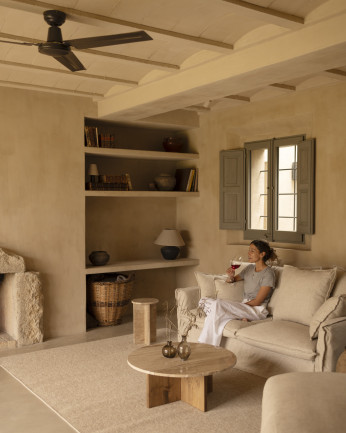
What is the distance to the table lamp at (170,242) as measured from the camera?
6.75 metres

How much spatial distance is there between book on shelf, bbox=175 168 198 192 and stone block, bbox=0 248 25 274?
2.51m

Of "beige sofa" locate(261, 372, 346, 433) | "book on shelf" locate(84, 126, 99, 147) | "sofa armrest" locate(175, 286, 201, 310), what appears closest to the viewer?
"beige sofa" locate(261, 372, 346, 433)

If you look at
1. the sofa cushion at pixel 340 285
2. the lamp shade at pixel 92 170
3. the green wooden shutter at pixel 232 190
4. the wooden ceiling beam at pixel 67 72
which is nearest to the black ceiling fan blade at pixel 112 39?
the wooden ceiling beam at pixel 67 72

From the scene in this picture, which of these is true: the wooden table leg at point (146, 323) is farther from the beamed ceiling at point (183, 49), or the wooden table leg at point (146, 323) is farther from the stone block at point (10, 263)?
the beamed ceiling at point (183, 49)

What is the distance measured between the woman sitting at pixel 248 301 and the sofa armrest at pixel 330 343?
3.14 ft

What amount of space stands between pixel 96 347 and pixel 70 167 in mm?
2087

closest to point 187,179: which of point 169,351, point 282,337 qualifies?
point 282,337

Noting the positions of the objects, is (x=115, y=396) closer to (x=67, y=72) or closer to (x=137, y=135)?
(x=67, y=72)

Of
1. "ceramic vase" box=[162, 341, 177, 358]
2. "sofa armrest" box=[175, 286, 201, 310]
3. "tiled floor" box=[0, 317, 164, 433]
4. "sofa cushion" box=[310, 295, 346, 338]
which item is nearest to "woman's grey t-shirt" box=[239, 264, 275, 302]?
"sofa armrest" box=[175, 286, 201, 310]

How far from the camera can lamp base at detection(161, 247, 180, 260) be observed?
22.3ft

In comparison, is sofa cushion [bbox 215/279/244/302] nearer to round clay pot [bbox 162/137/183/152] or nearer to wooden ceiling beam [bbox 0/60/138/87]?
wooden ceiling beam [bbox 0/60/138/87]

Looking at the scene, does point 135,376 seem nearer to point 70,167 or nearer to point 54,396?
point 54,396

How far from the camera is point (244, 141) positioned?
21.0 ft

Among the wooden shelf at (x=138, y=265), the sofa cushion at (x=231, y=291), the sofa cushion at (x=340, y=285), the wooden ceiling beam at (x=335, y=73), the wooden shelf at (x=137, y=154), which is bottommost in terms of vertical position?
the sofa cushion at (x=231, y=291)
